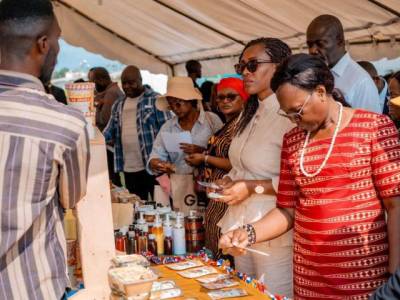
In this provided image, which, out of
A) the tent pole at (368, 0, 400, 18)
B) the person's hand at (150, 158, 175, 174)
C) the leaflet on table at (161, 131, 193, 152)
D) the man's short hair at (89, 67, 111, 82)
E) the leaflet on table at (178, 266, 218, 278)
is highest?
the man's short hair at (89, 67, 111, 82)

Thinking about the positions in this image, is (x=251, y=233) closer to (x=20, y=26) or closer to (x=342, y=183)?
(x=342, y=183)

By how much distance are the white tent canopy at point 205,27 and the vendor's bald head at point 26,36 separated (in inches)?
120

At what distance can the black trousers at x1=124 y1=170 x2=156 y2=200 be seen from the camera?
5.45 metres

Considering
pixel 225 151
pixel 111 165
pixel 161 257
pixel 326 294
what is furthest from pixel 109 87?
pixel 326 294

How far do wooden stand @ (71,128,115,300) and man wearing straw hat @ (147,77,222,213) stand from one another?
1.66 m

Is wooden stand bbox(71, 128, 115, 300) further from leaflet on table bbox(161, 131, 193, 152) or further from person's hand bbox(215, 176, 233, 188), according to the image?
leaflet on table bbox(161, 131, 193, 152)

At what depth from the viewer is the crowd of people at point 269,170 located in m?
1.49

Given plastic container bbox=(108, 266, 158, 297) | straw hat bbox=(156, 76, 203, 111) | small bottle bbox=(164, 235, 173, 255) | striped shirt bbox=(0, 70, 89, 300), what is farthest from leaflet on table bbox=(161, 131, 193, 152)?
striped shirt bbox=(0, 70, 89, 300)

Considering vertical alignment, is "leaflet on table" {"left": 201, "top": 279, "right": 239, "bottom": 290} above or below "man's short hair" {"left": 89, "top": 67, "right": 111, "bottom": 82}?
below

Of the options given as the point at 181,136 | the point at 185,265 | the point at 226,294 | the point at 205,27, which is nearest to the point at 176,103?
the point at 181,136

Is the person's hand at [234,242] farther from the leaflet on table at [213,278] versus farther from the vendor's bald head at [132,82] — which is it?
the vendor's bald head at [132,82]

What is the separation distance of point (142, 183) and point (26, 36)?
158 inches

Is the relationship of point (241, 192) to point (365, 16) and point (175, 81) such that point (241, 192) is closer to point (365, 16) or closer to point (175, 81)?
point (175, 81)

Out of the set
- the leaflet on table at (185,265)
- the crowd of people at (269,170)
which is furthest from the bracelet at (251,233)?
the leaflet on table at (185,265)
